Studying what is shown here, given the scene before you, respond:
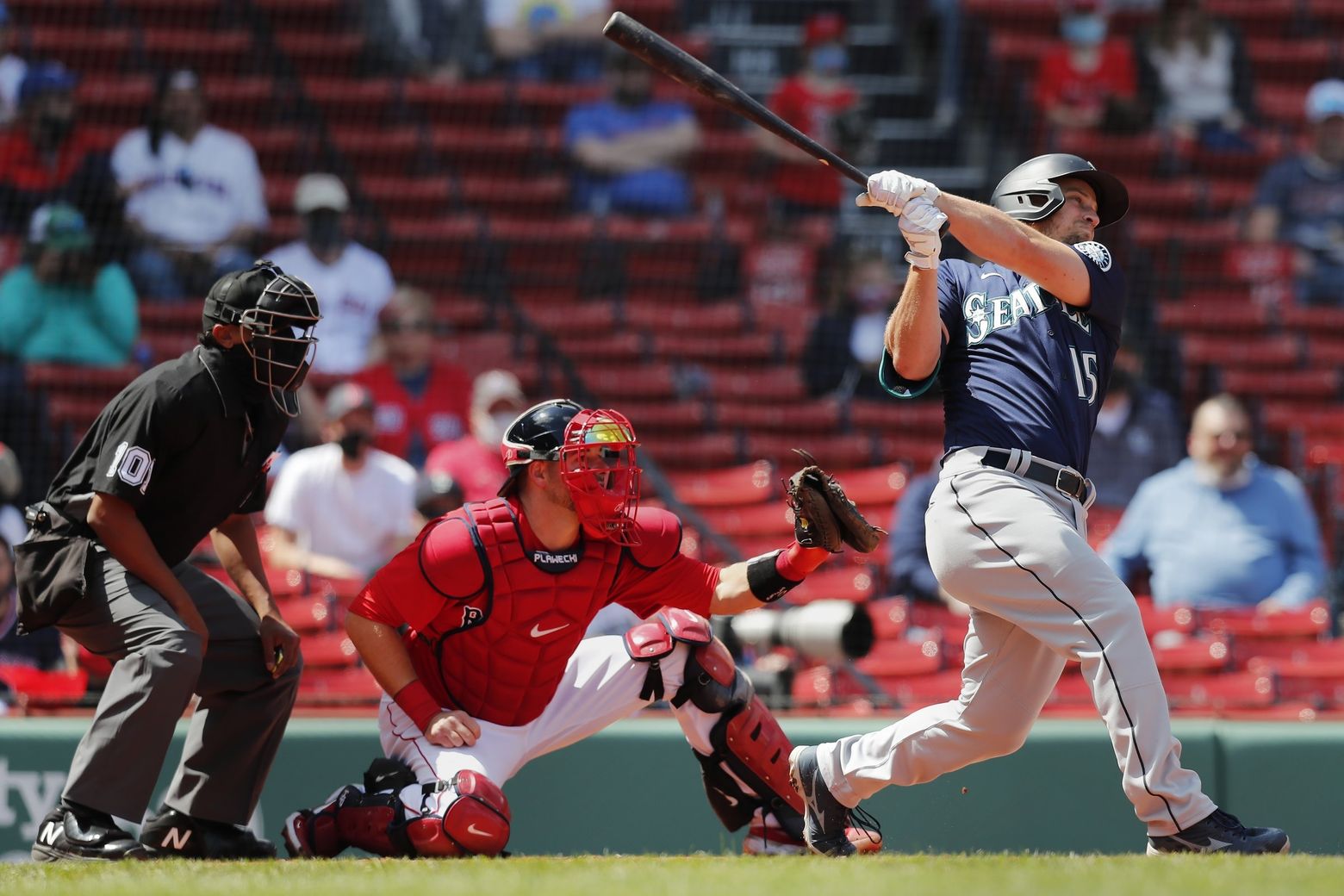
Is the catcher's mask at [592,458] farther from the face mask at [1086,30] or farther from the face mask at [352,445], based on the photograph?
the face mask at [1086,30]

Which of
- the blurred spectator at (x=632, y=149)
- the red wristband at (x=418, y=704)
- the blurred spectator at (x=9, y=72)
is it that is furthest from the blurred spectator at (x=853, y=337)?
the red wristband at (x=418, y=704)

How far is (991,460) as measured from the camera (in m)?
3.98

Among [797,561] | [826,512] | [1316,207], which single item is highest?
[1316,207]

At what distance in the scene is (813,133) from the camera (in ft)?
34.1

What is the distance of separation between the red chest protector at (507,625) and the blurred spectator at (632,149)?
19.4 ft

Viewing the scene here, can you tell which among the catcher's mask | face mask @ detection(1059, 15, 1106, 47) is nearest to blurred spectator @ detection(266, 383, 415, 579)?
the catcher's mask

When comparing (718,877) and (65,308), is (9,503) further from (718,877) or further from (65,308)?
(718,877)

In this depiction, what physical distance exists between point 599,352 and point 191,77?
8.72ft

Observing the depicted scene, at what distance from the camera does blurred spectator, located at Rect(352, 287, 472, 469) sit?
26.8 ft

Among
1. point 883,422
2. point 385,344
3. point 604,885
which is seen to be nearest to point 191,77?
point 385,344

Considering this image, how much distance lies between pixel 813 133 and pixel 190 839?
273 inches

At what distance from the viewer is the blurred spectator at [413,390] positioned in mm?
8172

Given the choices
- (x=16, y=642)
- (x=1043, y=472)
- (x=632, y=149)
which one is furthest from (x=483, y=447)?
(x=1043, y=472)

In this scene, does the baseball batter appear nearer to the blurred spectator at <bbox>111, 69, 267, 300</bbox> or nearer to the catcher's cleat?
the catcher's cleat
